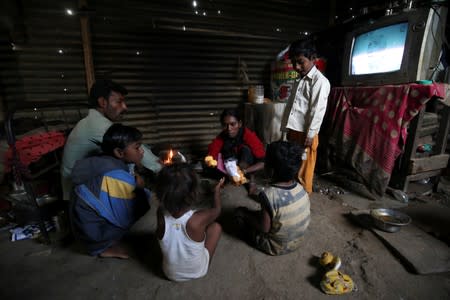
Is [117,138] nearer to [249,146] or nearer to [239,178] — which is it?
[239,178]

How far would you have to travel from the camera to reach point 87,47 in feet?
13.0

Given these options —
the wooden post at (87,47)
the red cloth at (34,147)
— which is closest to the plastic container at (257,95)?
the wooden post at (87,47)

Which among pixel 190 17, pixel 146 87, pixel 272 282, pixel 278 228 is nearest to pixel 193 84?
pixel 146 87

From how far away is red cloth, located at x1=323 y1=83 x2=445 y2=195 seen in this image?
107 inches

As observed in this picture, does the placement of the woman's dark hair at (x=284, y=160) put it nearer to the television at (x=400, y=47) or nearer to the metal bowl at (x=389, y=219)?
the metal bowl at (x=389, y=219)

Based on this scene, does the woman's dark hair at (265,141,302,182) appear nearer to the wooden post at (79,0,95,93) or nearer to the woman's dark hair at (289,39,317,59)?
the woman's dark hair at (289,39,317,59)

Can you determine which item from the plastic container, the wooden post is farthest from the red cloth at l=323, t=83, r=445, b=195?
the wooden post

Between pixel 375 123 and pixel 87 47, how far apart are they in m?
4.86

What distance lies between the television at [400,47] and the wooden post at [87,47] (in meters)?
4.49

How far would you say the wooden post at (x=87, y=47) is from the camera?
12.6ft

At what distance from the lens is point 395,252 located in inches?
85.2

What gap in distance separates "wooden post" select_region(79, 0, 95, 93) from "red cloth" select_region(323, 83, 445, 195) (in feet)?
14.4

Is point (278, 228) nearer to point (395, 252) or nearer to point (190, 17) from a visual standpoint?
point (395, 252)

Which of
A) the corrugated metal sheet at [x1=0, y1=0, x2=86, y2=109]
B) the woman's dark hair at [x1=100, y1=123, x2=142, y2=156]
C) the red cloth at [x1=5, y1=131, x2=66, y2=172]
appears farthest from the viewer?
the corrugated metal sheet at [x1=0, y1=0, x2=86, y2=109]
